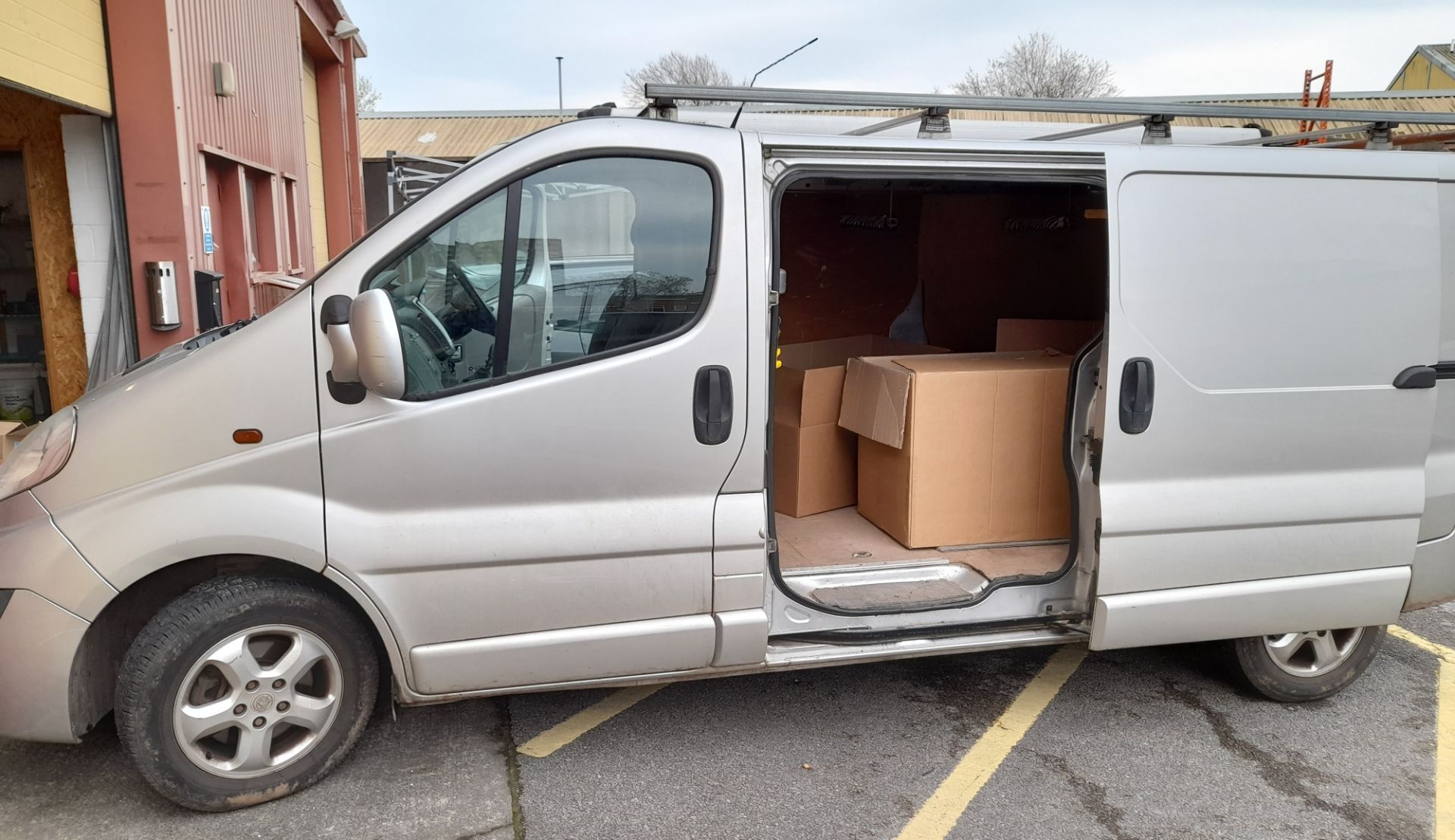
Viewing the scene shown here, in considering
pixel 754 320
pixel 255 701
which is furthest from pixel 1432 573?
pixel 255 701

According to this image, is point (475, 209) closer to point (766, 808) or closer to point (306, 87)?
point (766, 808)

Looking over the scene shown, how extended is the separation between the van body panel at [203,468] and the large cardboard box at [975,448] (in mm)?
2271

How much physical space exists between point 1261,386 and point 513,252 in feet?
8.41

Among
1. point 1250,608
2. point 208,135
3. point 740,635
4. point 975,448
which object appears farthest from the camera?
point 208,135

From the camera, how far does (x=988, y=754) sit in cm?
351

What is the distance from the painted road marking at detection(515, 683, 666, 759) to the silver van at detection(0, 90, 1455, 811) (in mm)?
463

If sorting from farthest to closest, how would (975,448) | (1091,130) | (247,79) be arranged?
(247,79) < (975,448) < (1091,130)

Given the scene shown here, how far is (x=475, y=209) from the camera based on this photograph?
118 inches

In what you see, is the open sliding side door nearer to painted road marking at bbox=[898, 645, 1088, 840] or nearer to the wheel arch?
painted road marking at bbox=[898, 645, 1088, 840]

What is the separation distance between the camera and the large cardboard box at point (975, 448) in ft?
13.2

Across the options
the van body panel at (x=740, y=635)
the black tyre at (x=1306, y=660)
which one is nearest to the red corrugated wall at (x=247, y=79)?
the van body panel at (x=740, y=635)

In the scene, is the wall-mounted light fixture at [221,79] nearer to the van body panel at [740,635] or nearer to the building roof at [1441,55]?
the van body panel at [740,635]

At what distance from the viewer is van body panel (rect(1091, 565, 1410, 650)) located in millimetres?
3484

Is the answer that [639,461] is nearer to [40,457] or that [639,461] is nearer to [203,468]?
[203,468]
